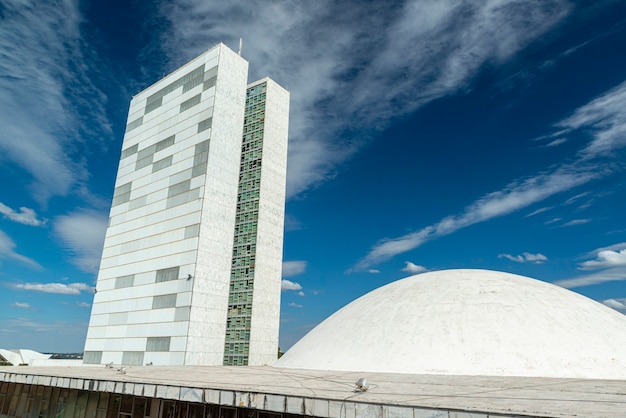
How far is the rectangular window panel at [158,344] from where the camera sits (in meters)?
47.8

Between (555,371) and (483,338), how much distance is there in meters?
4.11

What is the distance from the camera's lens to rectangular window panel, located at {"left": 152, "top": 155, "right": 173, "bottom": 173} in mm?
58531

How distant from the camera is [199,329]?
47406mm

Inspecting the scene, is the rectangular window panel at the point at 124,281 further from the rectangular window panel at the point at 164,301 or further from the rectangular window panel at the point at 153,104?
the rectangular window panel at the point at 153,104

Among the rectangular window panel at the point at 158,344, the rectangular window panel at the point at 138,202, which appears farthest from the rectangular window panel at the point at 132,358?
the rectangular window panel at the point at 138,202

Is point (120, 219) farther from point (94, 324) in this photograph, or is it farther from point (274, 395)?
point (274, 395)

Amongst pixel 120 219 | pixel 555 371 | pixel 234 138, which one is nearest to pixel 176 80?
pixel 234 138

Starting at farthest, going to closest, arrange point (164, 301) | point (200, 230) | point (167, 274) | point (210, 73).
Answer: point (210, 73) → point (167, 274) → point (164, 301) → point (200, 230)

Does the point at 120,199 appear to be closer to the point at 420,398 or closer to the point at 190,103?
the point at 190,103

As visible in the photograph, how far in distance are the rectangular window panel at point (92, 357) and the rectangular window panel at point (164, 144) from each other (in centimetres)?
3149

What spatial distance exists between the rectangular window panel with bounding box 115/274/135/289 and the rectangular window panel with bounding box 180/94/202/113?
26131 millimetres

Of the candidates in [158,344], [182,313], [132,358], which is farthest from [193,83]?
[132,358]

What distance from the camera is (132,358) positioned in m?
51.7

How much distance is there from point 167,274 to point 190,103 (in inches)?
1017
